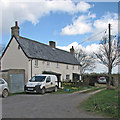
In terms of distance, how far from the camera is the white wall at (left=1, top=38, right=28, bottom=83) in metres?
24.0

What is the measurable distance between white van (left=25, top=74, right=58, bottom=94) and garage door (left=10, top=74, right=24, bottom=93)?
3167 mm

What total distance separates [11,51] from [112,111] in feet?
69.5

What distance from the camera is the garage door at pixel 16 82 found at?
62.3ft

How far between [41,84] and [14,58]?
10843 mm

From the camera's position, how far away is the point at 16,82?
65.2 feet

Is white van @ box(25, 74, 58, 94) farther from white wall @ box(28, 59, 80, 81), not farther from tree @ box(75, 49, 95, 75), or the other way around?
tree @ box(75, 49, 95, 75)

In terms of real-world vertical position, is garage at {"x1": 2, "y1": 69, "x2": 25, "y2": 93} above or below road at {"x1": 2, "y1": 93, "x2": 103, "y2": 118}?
above

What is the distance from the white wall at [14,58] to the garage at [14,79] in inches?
99.9

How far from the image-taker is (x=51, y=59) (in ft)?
96.8

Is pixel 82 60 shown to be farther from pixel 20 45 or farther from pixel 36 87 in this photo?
pixel 36 87

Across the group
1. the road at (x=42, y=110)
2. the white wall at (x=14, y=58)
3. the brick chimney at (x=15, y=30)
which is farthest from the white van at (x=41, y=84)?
the brick chimney at (x=15, y=30)

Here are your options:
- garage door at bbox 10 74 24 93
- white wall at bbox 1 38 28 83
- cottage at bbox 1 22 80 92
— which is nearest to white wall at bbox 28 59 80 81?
cottage at bbox 1 22 80 92

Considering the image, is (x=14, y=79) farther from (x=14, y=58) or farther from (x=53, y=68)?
(x=53, y=68)

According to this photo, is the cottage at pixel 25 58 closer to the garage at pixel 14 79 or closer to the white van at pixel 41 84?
the garage at pixel 14 79
